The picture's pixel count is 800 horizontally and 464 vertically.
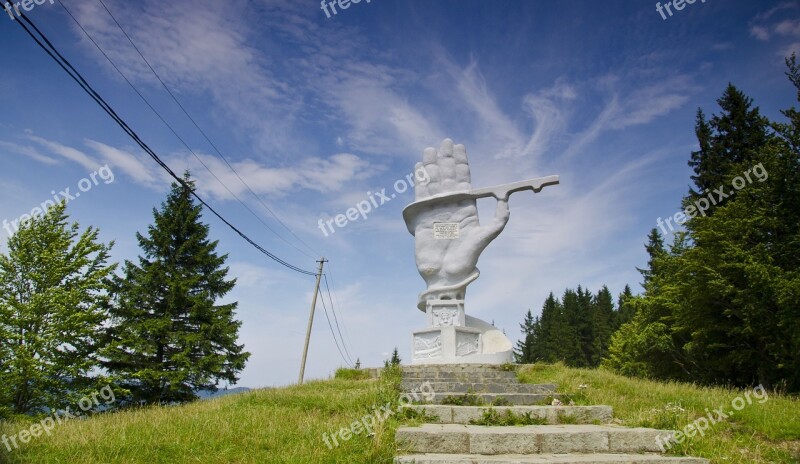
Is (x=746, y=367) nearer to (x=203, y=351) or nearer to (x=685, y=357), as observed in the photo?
(x=685, y=357)

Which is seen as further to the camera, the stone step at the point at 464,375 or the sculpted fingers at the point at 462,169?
the sculpted fingers at the point at 462,169

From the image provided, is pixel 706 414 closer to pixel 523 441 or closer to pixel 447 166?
pixel 523 441

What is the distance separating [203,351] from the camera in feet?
69.1

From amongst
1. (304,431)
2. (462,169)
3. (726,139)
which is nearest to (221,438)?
(304,431)

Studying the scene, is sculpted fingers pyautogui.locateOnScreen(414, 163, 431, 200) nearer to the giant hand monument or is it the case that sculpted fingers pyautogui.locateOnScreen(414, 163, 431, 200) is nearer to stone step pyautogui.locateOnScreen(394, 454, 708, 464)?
the giant hand monument

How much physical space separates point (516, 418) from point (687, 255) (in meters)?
15.0

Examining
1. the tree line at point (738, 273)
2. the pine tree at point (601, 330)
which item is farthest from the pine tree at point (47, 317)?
the pine tree at point (601, 330)

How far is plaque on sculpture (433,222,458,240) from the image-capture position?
1445 cm

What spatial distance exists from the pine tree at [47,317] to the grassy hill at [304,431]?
1159 cm

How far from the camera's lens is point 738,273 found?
1548 cm

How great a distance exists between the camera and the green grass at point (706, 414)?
17.2 ft

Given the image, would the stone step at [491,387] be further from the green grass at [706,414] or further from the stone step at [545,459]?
the stone step at [545,459]

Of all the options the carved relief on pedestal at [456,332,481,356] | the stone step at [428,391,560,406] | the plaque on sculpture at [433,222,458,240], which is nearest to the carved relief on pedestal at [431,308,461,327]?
the carved relief on pedestal at [456,332,481,356]

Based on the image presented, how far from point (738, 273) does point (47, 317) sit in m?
23.4
